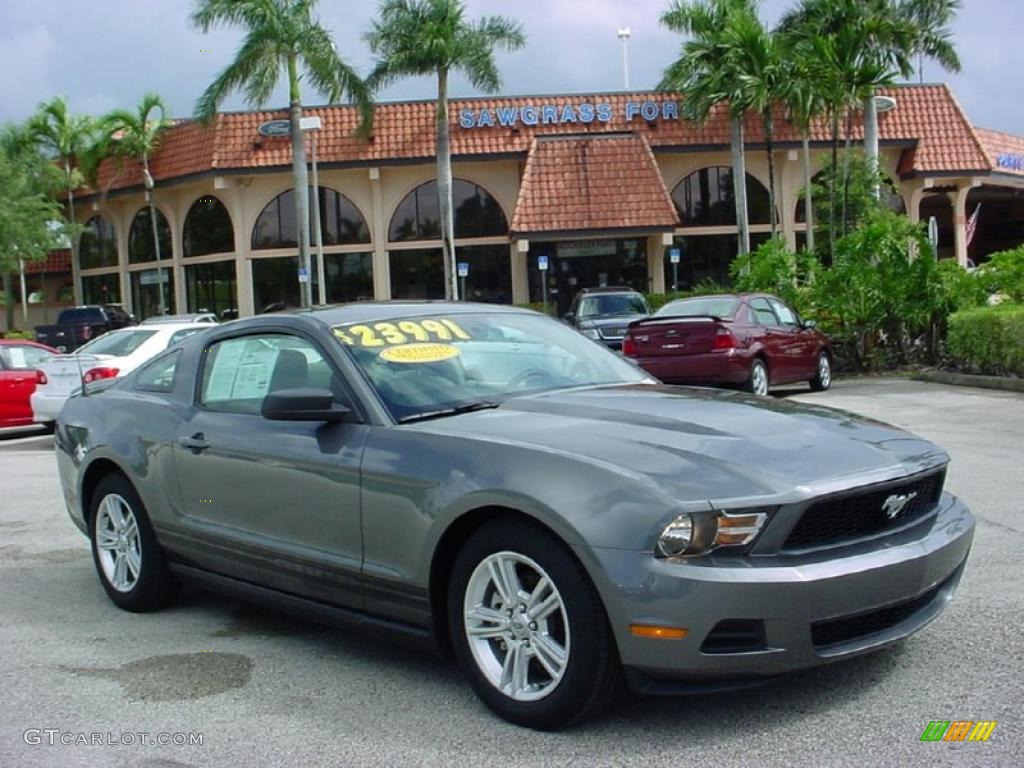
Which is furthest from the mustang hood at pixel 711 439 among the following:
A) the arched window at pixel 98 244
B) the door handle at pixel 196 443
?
the arched window at pixel 98 244

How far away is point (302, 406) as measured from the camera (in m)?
4.71

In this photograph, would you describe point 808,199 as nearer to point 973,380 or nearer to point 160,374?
point 973,380

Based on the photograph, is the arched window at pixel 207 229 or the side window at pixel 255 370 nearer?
the side window at pixel 255 370

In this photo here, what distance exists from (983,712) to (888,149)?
35.8m

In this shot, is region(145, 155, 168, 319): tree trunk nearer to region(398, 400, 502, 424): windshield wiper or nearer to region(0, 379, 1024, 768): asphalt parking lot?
region(0, 379, 1024, 768): asphalt parking lot

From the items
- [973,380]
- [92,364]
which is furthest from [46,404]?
[973,380]

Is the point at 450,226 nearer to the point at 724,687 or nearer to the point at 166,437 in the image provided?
the point at 166,437

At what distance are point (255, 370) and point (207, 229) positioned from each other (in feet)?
115

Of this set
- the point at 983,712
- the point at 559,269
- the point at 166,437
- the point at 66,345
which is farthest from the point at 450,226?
the point at 983,712

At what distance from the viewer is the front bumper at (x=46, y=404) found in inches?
575

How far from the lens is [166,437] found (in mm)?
5816

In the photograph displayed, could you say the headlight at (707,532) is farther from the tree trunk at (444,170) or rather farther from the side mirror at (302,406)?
the tree trunk at (444,170)

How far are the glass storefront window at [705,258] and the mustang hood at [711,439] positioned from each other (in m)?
33.5

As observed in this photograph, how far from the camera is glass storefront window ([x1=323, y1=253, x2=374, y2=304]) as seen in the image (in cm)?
3816
